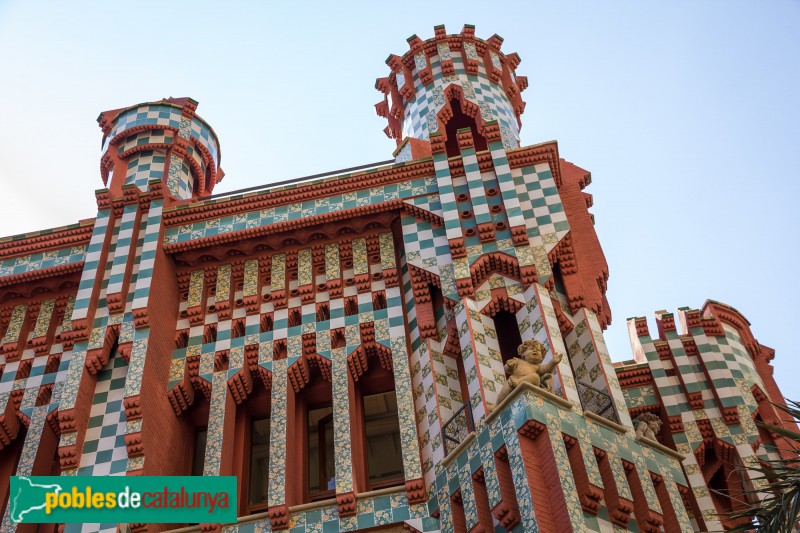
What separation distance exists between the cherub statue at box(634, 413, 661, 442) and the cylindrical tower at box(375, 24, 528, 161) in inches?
225

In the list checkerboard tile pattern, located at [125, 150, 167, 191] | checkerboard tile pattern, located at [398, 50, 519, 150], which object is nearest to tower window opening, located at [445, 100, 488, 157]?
checkerboard tile pattern, located at [398, 50, 519, 150]

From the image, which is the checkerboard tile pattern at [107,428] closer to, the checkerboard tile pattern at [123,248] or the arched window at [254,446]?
the checkerboard tile pattern at [123,248]

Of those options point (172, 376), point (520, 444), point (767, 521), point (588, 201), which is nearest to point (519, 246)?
point (588, 201)

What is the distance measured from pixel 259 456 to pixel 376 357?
8.03ft

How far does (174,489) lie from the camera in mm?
12312

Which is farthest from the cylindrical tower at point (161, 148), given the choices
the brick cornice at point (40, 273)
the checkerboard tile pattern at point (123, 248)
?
the brick cornice at point (40, 273)

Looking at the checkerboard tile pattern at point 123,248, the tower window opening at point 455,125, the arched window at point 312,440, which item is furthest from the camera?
the tower window opening at point 455,125

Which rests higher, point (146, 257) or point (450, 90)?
point (450, 90)

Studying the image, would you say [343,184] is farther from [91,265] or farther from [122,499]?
[122,499]

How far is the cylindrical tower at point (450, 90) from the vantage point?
60.1 feet

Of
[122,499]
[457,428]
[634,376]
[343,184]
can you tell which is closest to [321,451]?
[457,428]

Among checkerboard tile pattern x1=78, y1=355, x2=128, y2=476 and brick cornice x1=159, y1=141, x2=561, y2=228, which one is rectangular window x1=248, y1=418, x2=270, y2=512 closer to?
checkerboard tile pattern x1=78, y1=355, x2=128, y2=476

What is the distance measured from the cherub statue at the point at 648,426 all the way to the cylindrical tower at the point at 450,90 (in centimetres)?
571

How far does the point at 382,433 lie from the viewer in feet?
51.5
